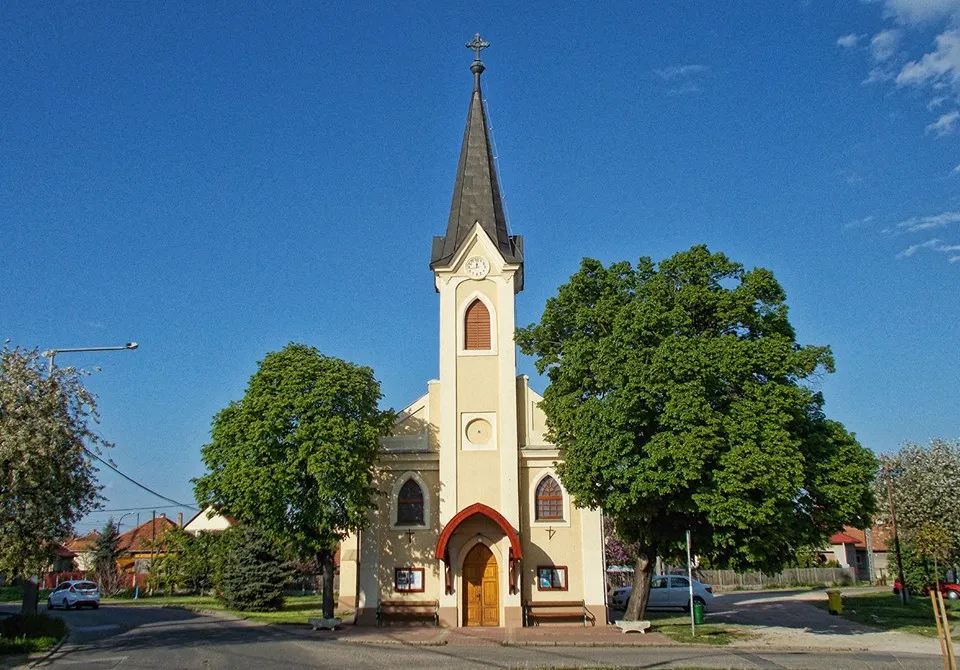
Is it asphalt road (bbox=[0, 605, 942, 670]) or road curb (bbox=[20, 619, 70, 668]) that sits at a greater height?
road curb (bbox=[20, 619, 70, 668])

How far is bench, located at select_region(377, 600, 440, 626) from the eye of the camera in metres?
29.2

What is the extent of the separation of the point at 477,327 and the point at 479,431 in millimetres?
3952

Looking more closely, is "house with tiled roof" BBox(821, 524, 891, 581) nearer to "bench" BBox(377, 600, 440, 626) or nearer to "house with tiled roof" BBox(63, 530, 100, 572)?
"bench" BBox(377, 600, 440, 626)

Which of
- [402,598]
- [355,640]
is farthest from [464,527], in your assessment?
[355,640]

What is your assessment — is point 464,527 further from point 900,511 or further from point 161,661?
point 900,511

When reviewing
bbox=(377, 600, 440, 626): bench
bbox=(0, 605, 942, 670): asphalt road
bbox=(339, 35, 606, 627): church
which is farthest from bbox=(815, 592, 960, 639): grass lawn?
bbox=(377, 600, 440, 626): bench

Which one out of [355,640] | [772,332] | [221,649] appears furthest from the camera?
[772,332]

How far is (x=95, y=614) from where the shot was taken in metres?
36.2

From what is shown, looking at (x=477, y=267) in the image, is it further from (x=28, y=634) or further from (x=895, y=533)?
(x=895, y=533)

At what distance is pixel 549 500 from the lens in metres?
30.4

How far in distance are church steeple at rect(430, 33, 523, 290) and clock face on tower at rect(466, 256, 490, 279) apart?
28.4 inches

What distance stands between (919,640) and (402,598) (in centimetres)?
1648

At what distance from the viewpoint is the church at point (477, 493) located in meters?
29.3

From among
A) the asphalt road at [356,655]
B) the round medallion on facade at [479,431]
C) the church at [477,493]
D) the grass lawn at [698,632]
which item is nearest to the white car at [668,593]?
the grass lawn at [698,632]
